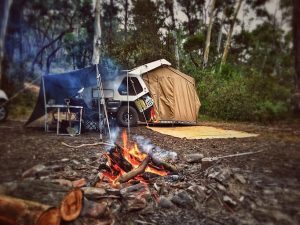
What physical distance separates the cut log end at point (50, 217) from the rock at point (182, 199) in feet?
4.85

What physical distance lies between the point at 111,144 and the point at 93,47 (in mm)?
1338

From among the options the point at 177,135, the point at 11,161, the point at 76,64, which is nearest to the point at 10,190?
the point at 11,161

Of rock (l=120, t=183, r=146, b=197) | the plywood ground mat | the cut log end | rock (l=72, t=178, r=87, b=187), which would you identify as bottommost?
the cut log end

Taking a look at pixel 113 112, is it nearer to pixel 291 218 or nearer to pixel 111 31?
pixel 111 31

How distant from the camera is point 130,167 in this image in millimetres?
5168

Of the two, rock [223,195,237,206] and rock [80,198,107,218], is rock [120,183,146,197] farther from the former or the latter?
rock [223,195,237,206]

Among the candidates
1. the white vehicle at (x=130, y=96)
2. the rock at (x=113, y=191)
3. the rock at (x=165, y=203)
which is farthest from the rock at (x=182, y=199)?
the white vehicle at (x=130, y=96)

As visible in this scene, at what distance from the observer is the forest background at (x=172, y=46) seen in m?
4.01

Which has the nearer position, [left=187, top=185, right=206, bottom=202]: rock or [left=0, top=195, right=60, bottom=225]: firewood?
[left=0, top=195, right=60, bottom=225]: firewood

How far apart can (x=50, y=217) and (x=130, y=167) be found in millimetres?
1462

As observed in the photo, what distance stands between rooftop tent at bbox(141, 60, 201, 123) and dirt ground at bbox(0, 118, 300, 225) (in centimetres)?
30

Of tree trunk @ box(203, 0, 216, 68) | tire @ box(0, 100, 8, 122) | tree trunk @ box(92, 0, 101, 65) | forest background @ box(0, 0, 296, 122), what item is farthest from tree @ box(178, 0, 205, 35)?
tire @ box(0, 100, 8, 122)

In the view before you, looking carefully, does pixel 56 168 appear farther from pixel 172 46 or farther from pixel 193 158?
pixel 172 46

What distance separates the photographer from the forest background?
4.01m
